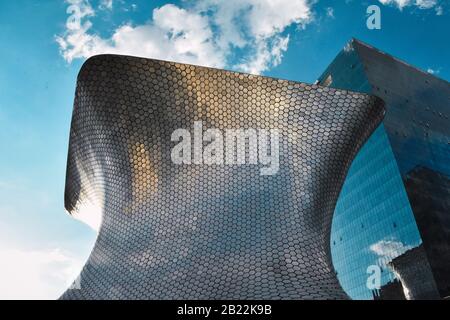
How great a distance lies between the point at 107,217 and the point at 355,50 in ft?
157

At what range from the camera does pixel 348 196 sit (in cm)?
5116

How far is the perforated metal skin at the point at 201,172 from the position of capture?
38.4 feet

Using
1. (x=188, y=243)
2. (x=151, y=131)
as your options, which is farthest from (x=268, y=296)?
(x=151, y=131)

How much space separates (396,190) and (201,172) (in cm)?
3619

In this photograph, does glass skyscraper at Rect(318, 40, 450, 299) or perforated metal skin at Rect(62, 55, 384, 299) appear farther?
glass skyscraper at Rect(318, 40, 450, 299)

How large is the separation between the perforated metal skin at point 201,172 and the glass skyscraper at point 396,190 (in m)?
32.4

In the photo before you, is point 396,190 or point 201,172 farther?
point 396,190

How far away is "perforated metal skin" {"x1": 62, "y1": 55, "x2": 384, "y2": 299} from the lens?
11.7m

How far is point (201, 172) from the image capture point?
12.8m

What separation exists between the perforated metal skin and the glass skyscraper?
3235 centimetres

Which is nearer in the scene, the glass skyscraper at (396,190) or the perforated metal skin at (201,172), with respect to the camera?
the perforated metal skin at (201,172)

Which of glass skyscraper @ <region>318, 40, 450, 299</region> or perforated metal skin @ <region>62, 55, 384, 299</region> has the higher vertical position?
glass skyscraper @ <region>318, 40, 450, 299</region>

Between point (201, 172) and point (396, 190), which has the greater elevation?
point (396, 190)

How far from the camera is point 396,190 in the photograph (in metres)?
43.7
